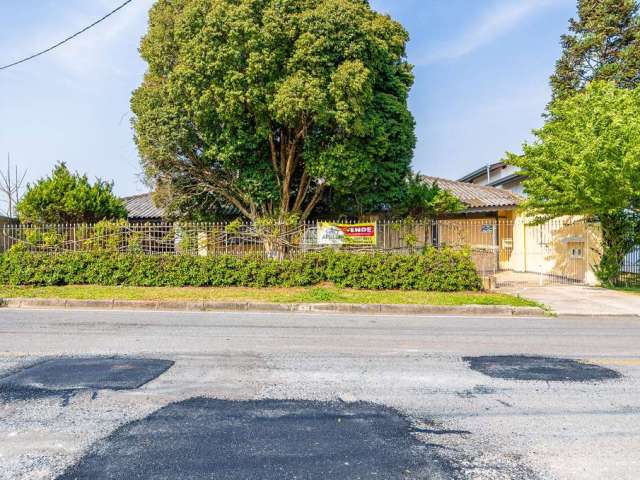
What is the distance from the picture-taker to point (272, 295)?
12.5 meters

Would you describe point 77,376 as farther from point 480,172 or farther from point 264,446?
point 480,172

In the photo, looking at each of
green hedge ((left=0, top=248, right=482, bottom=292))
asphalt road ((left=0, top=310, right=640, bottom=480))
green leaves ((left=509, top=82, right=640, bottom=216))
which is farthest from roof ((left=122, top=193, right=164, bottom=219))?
green leaves ((left=509, top=82, right=640, bottom=216))

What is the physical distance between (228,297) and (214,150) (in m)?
5.75

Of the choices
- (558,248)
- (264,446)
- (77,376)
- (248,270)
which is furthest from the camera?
(558,248)

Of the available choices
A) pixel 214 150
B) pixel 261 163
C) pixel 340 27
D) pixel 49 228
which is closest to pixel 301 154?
pixel 261 163

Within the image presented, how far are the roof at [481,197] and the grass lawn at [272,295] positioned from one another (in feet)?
26.7

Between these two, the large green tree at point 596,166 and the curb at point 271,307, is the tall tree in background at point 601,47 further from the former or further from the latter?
the curb at point 271,307

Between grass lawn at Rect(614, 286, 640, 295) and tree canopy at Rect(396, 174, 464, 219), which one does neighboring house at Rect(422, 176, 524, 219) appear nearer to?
tree canopy at Rect(396, 174, 464, 219)

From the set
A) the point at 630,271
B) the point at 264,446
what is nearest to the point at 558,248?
the point at 630,271

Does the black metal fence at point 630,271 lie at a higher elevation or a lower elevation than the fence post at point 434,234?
lower

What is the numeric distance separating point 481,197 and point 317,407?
20.9m

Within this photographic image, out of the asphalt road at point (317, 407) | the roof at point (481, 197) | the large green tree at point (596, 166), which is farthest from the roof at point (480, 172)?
the asphalt road at point (317, 407)

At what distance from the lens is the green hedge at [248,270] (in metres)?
13.5

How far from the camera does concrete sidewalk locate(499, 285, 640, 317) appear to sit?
11.2 m
